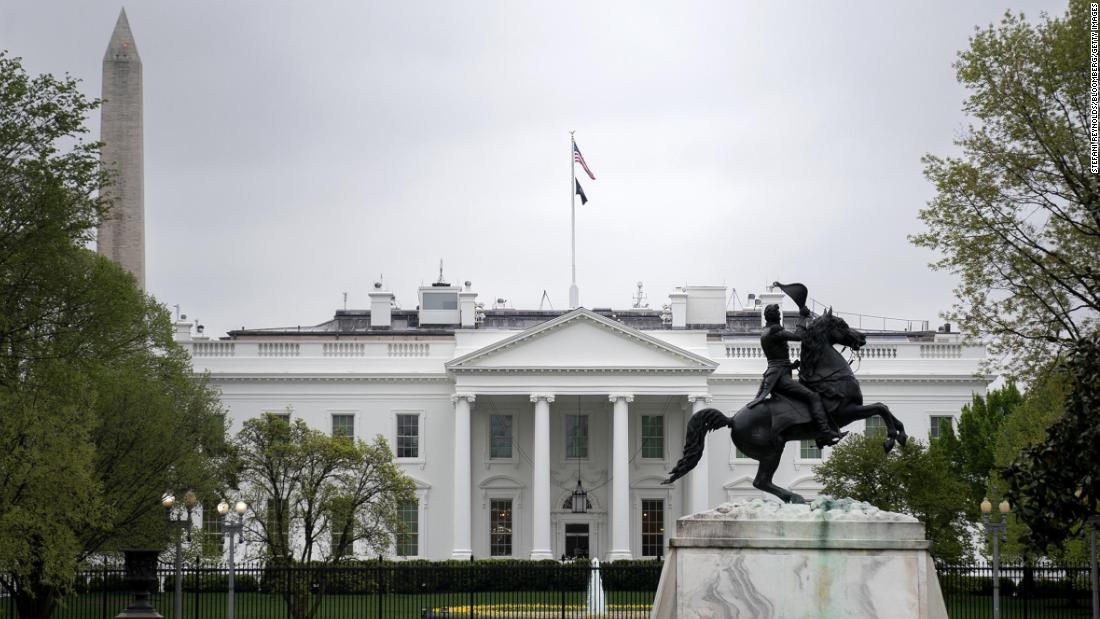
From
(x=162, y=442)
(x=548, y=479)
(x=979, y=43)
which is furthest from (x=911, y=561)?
(x=548, y=479)

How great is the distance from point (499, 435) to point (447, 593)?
22881mm

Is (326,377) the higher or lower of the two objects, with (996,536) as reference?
higher

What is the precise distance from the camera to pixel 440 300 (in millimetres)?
77938

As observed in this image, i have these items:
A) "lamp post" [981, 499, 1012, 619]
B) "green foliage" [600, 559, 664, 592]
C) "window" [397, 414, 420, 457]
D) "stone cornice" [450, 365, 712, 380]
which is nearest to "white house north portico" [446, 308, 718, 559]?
"stone cornice" [450, 365, 712, 380]

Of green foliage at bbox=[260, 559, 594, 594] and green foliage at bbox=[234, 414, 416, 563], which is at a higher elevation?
green foliage at bbox=[234, 414, 416, 563]

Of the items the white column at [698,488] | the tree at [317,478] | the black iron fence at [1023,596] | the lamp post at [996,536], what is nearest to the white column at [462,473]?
the white column at [698,488]

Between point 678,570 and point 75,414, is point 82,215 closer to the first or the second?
point 75,414

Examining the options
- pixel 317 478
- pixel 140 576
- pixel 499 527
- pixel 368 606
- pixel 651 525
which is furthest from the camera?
pixel 499 527

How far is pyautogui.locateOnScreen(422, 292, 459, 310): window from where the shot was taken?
77688mm

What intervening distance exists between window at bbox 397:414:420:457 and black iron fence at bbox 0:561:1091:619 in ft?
48.9

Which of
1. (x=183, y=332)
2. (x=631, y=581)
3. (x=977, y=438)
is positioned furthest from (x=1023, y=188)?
(x=183, y=332)

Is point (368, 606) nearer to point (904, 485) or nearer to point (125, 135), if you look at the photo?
point (904, 485)

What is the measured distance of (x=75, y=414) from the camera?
1228 inches

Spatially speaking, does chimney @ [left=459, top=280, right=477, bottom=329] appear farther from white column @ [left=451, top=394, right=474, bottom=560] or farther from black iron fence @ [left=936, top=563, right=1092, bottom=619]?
black iron fence @ [left=936, top=563, right=1092, bottom=619]
